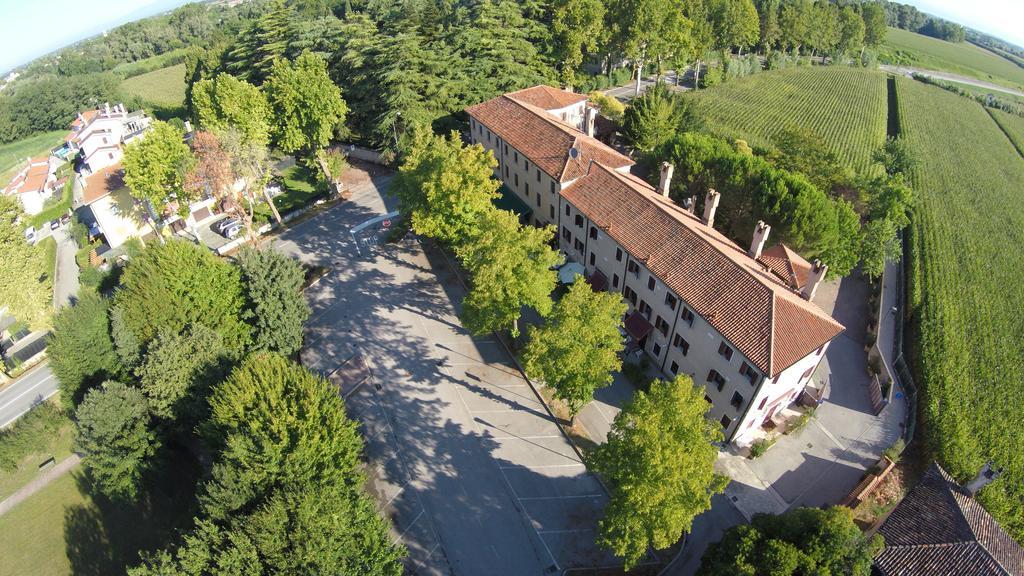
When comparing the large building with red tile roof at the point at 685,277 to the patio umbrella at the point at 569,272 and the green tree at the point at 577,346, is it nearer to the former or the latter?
the patio umbrella at the point at 569,272

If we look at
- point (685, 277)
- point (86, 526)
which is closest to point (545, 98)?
point (685, 277)

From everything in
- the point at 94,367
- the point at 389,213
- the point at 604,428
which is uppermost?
the point at 389,213

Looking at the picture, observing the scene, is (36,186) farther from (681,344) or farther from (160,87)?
(681,344)

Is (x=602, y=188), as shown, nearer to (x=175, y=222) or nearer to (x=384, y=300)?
(x=384, y=300)

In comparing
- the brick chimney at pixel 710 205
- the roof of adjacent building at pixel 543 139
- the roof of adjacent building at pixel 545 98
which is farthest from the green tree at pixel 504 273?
→ the roof of adjacent building at pixel 545 98

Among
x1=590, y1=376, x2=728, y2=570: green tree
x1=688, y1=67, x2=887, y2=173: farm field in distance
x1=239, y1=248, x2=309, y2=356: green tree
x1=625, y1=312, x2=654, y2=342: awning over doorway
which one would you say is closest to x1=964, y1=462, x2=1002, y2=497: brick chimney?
x1=590, y1=376, x2=728, y2=570: green tree

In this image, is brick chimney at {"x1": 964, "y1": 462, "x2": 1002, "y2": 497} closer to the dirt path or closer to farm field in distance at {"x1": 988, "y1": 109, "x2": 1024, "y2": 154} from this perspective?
the dirt path

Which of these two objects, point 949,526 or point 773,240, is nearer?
point 949,526

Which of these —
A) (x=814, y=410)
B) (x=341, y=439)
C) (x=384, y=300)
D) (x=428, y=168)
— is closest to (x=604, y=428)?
(x=814, y=410)

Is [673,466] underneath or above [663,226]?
underneath
